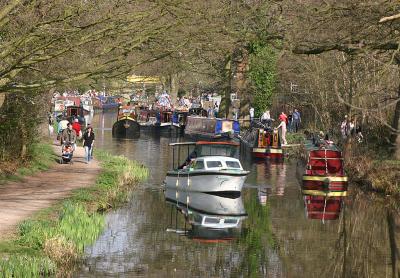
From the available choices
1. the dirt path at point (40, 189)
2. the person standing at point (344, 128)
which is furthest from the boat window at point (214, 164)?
the person standing at point (344, 128)

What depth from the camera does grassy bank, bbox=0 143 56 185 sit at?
1239 inches

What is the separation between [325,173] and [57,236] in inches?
704

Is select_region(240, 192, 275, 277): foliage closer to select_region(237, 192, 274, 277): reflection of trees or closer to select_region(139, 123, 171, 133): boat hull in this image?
select_region(237, 192, 274, 277): reflection of trees

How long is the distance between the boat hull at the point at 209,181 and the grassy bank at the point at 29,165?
575 centimetres

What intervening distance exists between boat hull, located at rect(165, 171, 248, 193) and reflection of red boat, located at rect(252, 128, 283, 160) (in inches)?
587

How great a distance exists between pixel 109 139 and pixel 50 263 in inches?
1853

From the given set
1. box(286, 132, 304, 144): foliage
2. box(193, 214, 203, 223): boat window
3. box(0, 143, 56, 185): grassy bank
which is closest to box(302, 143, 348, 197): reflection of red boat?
box(193, 214, 203, 223): boat window

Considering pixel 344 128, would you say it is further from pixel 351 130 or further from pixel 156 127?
pixel 156 127

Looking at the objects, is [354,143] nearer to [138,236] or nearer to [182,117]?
[138,236]

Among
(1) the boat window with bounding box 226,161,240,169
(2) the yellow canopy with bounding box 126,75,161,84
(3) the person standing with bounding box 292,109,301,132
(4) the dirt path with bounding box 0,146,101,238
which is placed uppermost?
(2) the yellow canopy with bounding box 126,75,161,84

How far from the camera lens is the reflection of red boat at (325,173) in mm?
33938

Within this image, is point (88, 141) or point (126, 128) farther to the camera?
point (126, 128)

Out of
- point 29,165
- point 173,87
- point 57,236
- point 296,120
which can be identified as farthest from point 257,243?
point 173,87

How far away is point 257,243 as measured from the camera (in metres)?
23.3
